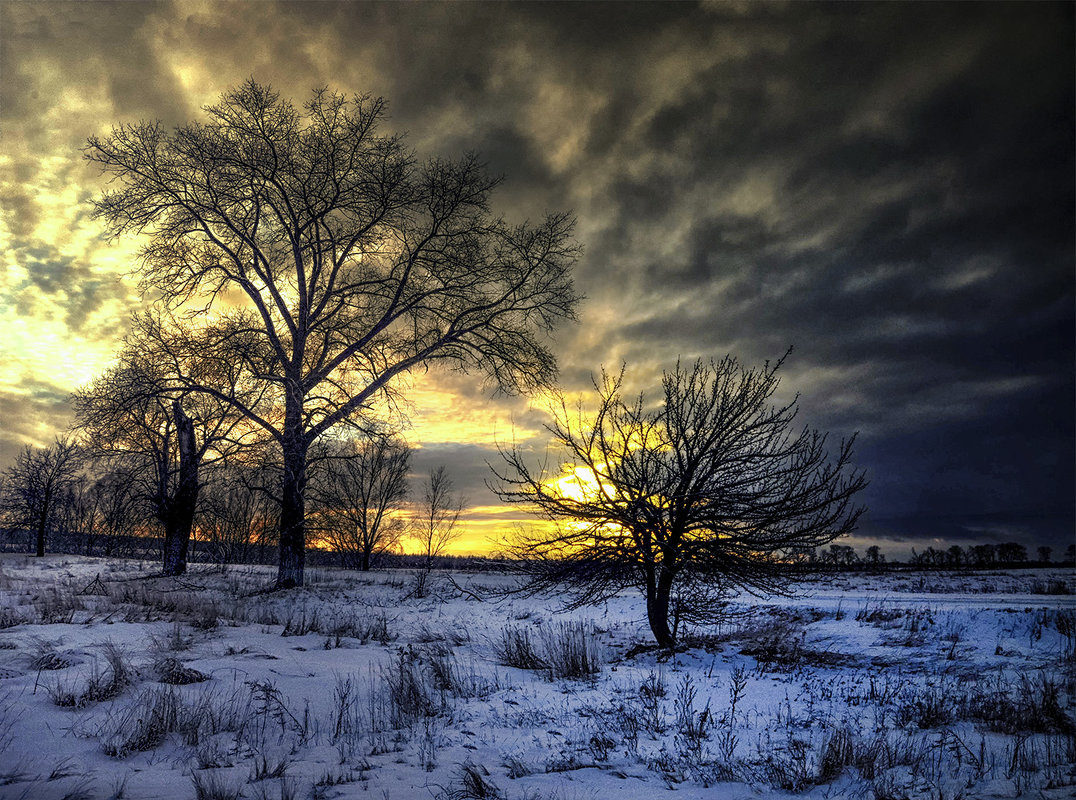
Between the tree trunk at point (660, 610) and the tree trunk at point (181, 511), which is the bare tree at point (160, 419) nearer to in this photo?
the tree trunk at point (181, 511)

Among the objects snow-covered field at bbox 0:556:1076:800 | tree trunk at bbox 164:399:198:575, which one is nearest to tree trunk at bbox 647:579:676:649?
snow-covered field at bbox 0:556:1076:800

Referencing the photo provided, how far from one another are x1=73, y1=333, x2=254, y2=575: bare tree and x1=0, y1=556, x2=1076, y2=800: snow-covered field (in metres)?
6.22

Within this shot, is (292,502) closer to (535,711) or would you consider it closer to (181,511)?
(181,511)

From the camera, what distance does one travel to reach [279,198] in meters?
16.9

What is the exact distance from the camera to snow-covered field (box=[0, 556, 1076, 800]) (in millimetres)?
4160

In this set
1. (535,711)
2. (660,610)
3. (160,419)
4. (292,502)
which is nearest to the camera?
(535,711)

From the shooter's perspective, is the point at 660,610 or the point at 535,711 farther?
the point at 660,610

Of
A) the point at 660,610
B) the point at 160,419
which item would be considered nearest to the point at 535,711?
the point at 660,610

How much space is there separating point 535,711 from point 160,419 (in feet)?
61.2

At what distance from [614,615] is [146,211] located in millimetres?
16648

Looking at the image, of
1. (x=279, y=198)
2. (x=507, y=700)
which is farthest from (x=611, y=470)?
(x=279, y=198)

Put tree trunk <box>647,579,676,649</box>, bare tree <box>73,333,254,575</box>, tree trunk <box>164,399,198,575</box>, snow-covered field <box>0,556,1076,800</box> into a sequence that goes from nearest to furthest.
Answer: snow-covered field <box>0,556,1076,800</box> → tree trunk <box>647,579,676,649</box> → bare tree <box>73,333,254,575</box> → tree trunk <box>164,399,198,575</box>

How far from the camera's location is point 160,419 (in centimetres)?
1936

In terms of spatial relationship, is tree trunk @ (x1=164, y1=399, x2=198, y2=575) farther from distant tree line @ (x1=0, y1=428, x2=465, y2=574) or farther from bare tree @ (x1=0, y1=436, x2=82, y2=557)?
bare tree @ (x1=0, y1=436, x2=82, y2=557)
